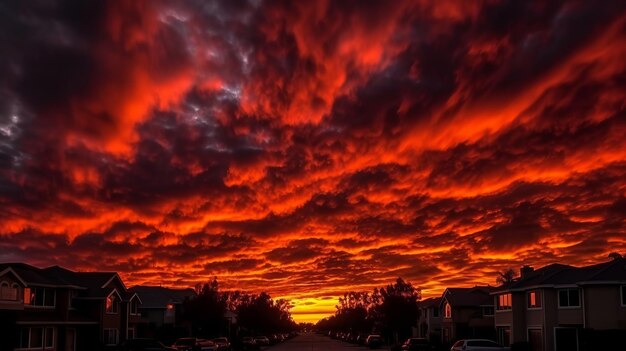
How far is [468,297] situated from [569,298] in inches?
1329

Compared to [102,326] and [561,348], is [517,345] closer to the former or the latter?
[561,348]

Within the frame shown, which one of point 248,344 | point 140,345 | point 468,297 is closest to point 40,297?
point 140,345

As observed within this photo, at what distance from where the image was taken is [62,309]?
6028 centimetres

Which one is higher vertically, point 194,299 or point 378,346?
point 194,299

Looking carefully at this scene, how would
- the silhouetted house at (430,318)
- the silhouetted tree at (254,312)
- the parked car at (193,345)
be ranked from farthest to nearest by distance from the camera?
the silhouetted tree at (254,312) → the silhouetted house at (430,318) → the parked car at (193,345)

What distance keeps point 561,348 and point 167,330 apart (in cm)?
5087

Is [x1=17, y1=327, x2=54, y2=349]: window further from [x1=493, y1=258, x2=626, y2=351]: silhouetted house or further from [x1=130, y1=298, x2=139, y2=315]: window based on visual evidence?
[x1=493, y1=258, x2=626, y2=351]: silhouetted house

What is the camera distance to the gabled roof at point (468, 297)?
8431cm

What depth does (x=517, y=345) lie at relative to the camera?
56.7 m

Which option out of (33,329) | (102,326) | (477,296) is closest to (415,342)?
(477,296)

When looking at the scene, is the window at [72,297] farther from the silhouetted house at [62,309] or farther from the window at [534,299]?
the window at [534,299]

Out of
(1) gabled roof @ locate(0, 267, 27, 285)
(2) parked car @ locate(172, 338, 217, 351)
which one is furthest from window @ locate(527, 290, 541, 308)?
(1) gabled roof @ locate(0, 267, 27, 285)

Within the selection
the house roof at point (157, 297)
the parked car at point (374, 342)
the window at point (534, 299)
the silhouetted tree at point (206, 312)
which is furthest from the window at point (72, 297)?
the window at point (534, 299)

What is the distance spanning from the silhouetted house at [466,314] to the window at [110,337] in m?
37.1
